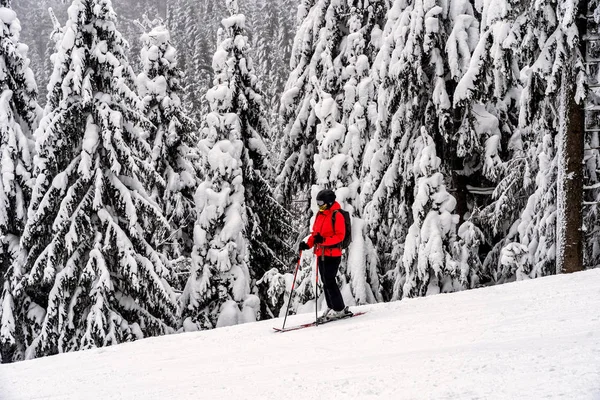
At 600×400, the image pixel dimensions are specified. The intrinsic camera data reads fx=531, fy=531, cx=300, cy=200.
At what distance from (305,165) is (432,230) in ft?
26.7

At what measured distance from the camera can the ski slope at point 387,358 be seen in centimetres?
487

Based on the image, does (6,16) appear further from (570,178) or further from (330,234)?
(570,178)

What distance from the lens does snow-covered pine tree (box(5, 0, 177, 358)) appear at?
49.8ft

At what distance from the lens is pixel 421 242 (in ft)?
42.6

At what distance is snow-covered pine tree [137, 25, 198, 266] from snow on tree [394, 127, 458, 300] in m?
10.6

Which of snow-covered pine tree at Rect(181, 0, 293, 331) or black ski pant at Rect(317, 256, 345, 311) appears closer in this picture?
black ski pant at Rect(317, 256, 345, 311)

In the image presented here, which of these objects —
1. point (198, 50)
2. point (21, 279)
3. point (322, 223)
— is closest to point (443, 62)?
point (322, 223)

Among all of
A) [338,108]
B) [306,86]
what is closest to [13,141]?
[306,86]

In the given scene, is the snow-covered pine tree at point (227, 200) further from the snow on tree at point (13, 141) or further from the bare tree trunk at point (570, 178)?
the bare tree trunk at point (570, 178)

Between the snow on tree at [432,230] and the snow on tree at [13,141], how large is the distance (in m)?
12.9

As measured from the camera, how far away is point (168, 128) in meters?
20.8

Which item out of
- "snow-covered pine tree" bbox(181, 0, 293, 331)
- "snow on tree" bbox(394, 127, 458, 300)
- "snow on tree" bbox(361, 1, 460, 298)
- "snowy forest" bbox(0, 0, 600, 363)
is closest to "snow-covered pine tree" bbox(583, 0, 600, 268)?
"snowy forest" bbox(0, 0, 600, 363)

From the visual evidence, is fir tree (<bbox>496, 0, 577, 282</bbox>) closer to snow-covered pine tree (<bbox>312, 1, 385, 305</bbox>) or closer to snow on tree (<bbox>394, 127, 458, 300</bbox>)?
snow on tree (<bbox>394, 127, 458, 300</bbox>)

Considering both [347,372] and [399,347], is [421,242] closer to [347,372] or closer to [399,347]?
[399,347]
